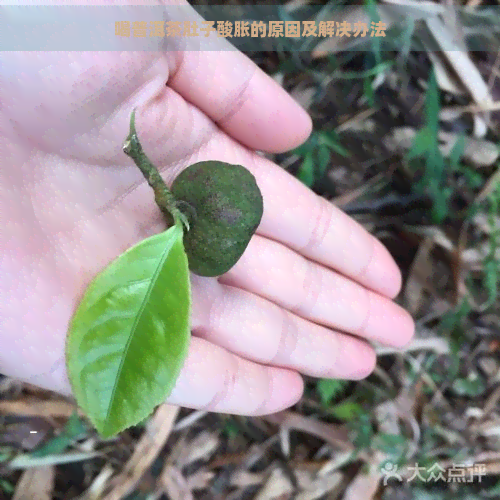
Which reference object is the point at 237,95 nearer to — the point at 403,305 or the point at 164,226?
the point at 164,226

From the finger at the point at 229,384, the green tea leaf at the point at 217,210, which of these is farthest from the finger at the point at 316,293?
the green tea leaf at the point at 217,210

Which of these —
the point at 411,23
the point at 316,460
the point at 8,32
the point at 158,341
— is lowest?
the point at 316,460

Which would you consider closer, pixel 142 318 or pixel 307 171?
pixel 142 318

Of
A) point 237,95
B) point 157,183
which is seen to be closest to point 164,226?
point 157,183

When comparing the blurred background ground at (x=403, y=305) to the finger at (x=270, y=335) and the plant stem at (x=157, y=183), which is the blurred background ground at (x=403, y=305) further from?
the plant stem at (x=157, y=183)

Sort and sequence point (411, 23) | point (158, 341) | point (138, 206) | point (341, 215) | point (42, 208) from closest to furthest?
point (158, 341)
point (42, 208)
point (138, 206)
point (341, 215)
point (411, 23)

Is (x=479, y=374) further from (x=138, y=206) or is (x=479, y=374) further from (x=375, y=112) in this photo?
(x=138, y=206)

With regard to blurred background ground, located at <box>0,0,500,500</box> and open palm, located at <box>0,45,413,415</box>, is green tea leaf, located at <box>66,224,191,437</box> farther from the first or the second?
blurred background ground, located at <box>0,0,500,500</box>

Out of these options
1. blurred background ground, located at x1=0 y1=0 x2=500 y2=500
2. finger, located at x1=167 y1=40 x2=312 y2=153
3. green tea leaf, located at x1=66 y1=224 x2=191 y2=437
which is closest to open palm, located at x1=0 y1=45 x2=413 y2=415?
finger, located at x1=167 y1=40 x2=312 y2=153

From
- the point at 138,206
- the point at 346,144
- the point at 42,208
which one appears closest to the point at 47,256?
the point at 42,208
